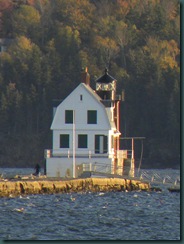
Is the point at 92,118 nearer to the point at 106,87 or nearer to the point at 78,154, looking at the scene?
the point at 106,87

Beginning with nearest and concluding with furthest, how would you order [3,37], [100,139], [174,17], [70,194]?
[70,194] < [100,139] < [174,17] < [3,37]

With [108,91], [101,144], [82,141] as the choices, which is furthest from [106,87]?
[101,144]

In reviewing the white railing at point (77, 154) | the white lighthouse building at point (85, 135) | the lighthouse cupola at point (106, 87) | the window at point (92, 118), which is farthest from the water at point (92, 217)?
the lighthouse cupola at point (106, 87)

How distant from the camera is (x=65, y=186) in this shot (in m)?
68.6

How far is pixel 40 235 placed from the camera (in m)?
48.0

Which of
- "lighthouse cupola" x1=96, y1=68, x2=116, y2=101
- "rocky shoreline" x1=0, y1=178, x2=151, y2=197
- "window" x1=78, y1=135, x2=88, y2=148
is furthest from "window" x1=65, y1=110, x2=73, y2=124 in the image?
"rocky shoreline" x1=0, y1=178, x2=151, y2=197

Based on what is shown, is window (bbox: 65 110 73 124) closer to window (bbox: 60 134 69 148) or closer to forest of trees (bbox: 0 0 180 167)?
window (bbox: 60 134 69 148)

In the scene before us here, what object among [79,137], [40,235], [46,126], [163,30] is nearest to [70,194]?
[79,137]

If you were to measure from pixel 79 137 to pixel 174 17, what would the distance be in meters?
70.0

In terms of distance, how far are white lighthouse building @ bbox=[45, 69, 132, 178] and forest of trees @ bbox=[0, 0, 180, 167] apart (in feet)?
160

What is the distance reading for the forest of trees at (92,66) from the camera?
447 feet

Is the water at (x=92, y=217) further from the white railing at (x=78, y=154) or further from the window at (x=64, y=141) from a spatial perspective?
A: the window at (x=64, y=141)

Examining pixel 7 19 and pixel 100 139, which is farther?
pixel 7 19

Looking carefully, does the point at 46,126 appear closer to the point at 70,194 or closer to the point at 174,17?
the point at 174,17
